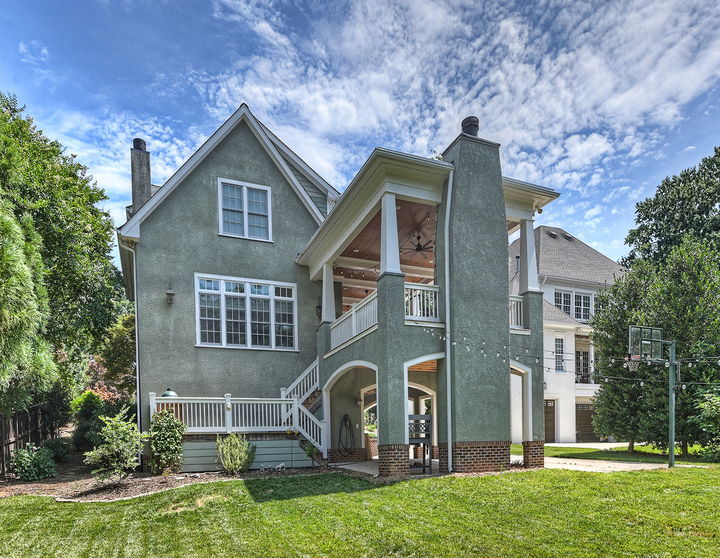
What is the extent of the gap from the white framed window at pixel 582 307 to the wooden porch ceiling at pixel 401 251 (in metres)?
12.2

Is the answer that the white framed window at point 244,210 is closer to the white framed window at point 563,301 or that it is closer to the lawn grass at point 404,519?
the lawn grass at point 404,519

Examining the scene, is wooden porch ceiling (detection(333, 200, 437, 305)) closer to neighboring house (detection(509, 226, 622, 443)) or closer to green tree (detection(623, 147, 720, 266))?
neighboring house (detection(509, 226, 622, 443))

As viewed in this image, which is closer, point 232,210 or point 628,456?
point 628,456

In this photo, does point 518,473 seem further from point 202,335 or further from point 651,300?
point 651,300

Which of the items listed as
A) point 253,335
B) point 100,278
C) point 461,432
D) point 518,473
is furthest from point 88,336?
point 518,473

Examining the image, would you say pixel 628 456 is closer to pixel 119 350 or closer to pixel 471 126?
pixel 471 126

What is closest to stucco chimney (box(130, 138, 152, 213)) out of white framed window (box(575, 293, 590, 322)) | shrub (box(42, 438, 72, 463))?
shrub (box(42, 438, 72, 463))

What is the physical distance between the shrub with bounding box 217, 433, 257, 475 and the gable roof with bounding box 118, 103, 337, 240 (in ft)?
19.4

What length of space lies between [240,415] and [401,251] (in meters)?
6.22

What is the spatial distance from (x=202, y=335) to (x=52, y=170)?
626cm

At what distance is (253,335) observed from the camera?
13.9 m

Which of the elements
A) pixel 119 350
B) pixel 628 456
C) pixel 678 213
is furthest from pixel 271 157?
pixel 678 213

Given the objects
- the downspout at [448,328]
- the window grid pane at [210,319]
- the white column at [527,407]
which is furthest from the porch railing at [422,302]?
the window grid pane at [210,319]

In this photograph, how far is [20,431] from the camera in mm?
13648
